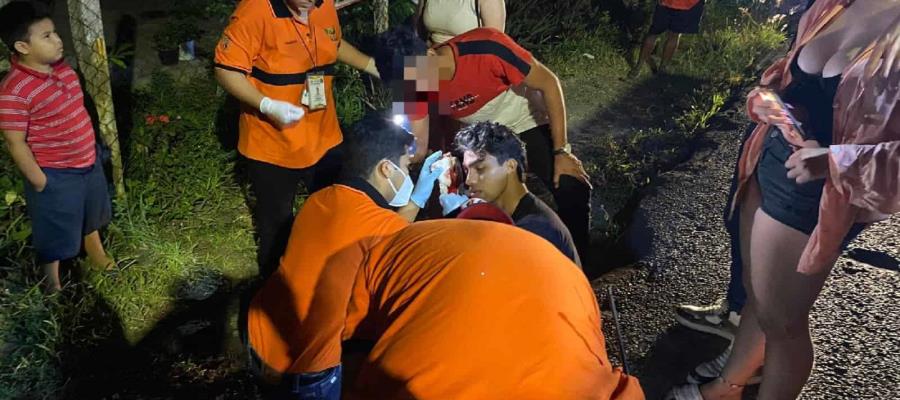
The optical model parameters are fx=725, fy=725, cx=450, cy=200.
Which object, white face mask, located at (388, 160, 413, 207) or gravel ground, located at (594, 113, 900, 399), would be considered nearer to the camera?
white face mask, located at (388, 160, 413, 207)

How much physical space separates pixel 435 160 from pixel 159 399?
4.85 ft

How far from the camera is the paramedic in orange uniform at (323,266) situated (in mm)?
2001

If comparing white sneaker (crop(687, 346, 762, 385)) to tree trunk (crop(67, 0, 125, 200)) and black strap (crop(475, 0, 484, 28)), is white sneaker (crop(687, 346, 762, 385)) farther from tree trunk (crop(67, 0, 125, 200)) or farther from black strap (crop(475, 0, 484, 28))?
tree trunk (crop(67, 0, 125, 200))

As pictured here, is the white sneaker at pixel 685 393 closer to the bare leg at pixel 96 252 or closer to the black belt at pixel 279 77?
the black belt at pixel 279 77

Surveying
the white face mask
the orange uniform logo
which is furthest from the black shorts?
the white face mask

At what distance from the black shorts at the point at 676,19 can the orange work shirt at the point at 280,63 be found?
12.8ft

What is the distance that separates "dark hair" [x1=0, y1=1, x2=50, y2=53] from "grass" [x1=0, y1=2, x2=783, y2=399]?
3.35 feet

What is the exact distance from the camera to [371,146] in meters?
2.37

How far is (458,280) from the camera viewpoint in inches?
67.4

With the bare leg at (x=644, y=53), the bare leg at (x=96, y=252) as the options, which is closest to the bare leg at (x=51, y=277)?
the bare leg at (x=96, y=252)

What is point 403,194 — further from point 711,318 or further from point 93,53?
point 93,53

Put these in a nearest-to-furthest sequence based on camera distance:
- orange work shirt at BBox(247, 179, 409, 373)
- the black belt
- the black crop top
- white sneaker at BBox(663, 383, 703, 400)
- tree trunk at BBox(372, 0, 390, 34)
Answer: orange work shirt at BBox(247, 179, 409, 373)
the black crop top
white sneaker at BBox(663, 383, 703, 400)
the black belt
tree trunk at BBox(372, 0, 390, 34)

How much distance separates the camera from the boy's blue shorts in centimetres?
295

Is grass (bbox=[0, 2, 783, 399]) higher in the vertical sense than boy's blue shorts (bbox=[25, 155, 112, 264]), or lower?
lower
